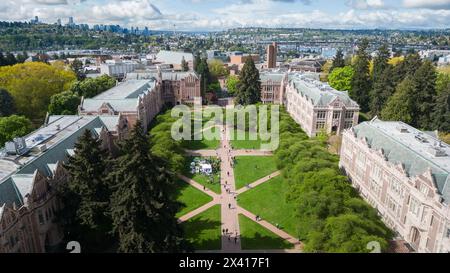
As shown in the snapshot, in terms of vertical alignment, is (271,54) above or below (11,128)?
above

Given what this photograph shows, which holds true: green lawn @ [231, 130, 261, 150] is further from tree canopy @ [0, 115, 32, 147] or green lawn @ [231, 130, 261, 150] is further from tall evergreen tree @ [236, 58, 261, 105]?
tree canopy @ [0, 115, 32, 147]

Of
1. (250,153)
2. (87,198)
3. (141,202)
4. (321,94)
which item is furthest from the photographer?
(321,94)

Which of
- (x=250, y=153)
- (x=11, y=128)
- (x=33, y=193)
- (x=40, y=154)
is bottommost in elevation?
(x=250, y=153)

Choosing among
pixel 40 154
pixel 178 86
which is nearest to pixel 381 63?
pixel 178 86

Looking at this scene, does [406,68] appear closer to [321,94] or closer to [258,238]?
[321,94]

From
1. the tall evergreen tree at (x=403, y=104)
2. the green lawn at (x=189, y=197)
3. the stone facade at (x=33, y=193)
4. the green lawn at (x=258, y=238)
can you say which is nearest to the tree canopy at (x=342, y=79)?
the tall evergreen tree at (x=403, y=104)

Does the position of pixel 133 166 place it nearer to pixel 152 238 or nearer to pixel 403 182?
pixel 152 238

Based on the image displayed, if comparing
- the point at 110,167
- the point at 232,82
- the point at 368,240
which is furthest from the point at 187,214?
the point at 232,82
